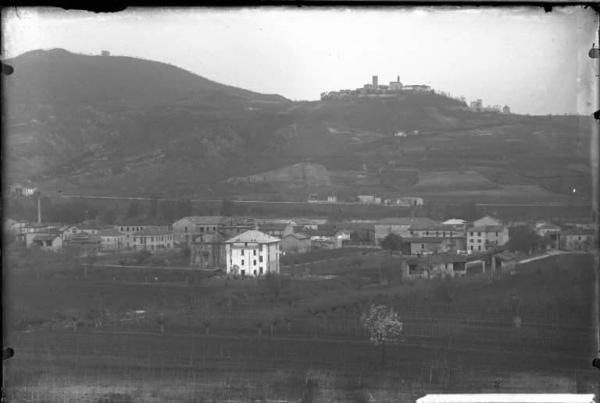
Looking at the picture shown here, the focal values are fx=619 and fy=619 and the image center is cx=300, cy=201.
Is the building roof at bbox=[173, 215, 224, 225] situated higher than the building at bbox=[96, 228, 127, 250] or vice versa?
the building roof at bbox=[173, 215, 224, 225]

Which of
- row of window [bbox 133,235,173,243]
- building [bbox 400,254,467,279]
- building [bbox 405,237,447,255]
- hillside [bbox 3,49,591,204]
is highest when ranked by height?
hillside [bbox 3,49,591,204]

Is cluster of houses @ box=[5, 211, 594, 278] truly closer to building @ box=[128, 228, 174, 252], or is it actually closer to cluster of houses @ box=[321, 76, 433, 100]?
building @ box=[128, 228, 174, 252]

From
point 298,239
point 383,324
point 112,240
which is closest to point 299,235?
point 298,239

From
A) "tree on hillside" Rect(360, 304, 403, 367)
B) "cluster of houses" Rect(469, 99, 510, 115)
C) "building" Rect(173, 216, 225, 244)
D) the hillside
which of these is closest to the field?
"tree on hillside" Rect(360, 304, 403, 367)

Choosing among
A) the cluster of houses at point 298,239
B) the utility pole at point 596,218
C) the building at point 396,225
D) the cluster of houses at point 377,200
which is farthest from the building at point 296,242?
the utility pole at point 596,218

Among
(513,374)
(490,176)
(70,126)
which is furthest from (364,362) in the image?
(70,126)

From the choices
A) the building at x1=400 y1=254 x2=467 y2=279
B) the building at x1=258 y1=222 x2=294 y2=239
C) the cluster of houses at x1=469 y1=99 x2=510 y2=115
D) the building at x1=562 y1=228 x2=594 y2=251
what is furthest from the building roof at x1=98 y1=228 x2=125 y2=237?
the building at x1=562 y1=228 x2=594 y2=251

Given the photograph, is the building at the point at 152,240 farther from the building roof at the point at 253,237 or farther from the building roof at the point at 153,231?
the building roof at the point at 253,237

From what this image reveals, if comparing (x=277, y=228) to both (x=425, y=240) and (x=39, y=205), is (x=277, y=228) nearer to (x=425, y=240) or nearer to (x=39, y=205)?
(x=425, y=240)
